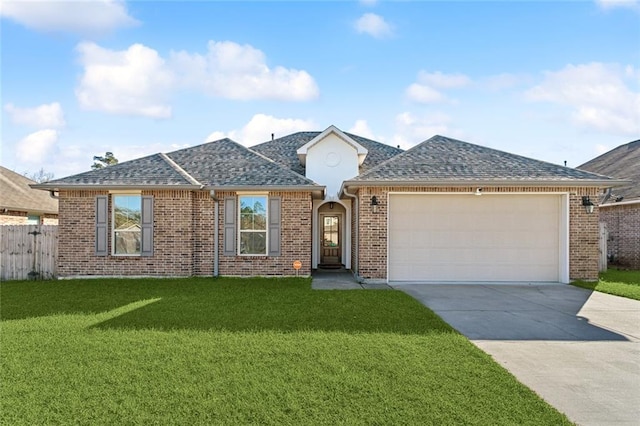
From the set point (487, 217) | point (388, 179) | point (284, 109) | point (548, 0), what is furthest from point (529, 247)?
point (284, 109)

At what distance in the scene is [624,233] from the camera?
51.1 ft

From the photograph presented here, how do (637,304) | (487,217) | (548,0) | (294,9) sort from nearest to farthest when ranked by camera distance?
(637,304) → (548,0) → (294,9) → (487,217)

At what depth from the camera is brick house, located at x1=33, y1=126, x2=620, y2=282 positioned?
1064 centimetres

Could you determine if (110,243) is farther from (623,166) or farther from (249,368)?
(623,166)

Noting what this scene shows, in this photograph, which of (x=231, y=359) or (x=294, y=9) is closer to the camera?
(x=231, y=359)

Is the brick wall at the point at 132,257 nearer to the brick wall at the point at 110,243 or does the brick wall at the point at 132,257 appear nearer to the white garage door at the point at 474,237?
the brick wall at the point at 110,243

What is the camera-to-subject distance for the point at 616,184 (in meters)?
10.3

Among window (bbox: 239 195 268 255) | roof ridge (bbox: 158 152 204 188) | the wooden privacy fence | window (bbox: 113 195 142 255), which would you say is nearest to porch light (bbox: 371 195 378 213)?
window (bbox: 239 195 268 255)

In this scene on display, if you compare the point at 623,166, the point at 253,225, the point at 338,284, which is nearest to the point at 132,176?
the point at 253,225

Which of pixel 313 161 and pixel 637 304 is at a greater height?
pixel 313 161

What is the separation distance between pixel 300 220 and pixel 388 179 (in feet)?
9.80

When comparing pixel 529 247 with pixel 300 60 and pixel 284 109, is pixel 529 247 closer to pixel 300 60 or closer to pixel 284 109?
pixel 300 60

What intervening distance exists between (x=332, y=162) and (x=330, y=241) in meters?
3.64

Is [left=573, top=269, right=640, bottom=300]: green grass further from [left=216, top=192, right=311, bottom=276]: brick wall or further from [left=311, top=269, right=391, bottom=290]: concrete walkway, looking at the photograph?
[left=216, top=192, right=311, bottom=276]: brick wall
